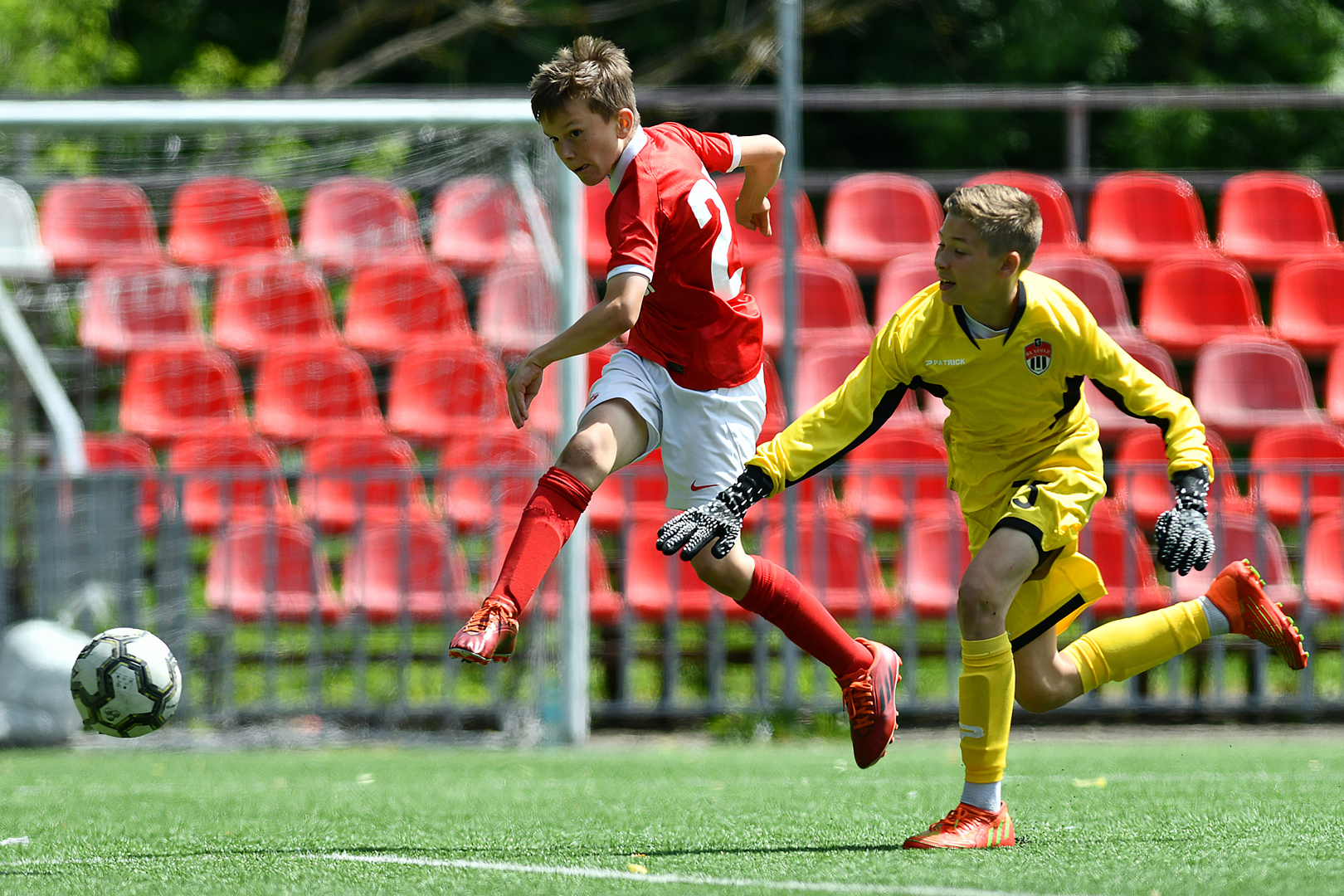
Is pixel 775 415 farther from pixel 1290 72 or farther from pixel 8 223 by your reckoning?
pixel 1290 72

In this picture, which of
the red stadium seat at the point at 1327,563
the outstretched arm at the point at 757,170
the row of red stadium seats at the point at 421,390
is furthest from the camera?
the row of red stadium seats at the point at 421,390

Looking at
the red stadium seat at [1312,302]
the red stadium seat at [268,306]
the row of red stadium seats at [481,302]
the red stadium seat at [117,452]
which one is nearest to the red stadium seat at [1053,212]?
the row of red stadium seats at [481,302]

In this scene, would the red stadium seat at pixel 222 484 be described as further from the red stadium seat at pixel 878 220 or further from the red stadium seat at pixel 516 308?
the red stadium seat at pixel 878 220

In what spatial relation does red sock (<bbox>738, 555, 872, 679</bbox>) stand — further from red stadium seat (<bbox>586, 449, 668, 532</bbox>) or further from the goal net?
red stadium seat (<bbox>586, 449, 668, 532</bbox>)

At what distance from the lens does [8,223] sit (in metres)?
10.2

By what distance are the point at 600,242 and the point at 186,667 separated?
434cm

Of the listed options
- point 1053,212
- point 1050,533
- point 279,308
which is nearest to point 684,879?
point 1050,533

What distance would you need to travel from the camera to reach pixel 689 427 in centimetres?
412

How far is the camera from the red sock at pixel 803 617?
4199 millimetres

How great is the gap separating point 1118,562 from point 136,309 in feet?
21.5

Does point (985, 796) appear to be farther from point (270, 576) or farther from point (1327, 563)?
point (1327, 563)

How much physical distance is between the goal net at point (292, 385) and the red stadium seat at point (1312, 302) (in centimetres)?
512

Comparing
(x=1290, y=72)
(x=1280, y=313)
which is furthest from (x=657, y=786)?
(x=1290, y=72)

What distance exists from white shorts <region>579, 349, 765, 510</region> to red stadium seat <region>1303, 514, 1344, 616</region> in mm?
4982
